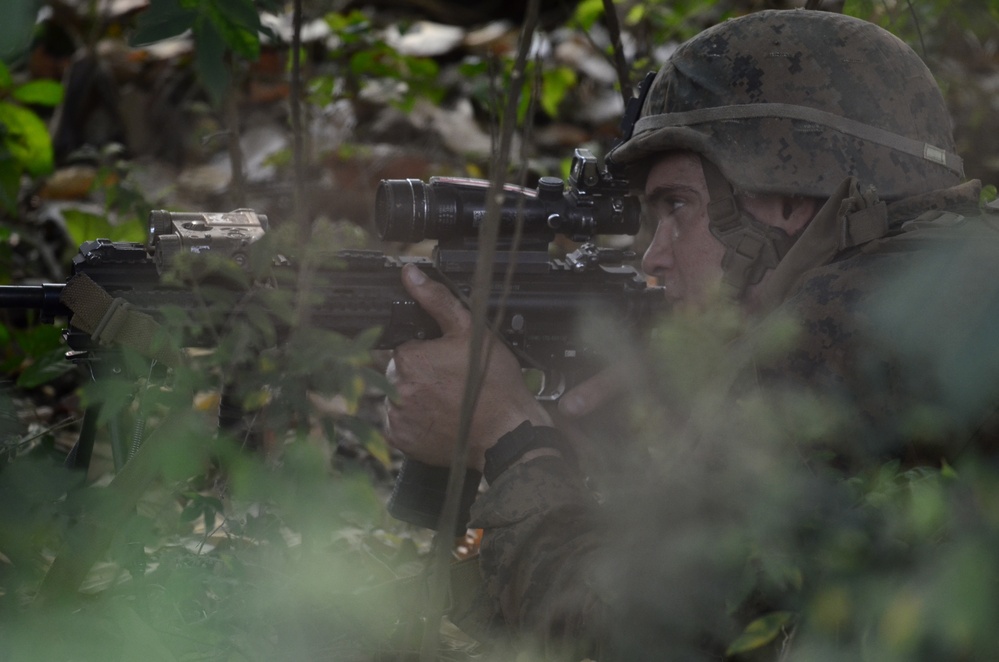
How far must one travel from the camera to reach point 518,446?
8.41ft

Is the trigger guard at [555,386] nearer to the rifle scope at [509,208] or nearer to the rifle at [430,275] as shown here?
the rifle at [430,275]

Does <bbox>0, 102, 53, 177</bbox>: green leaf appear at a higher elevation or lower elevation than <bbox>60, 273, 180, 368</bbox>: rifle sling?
higher

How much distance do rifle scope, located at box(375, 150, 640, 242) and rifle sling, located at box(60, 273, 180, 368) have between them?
66 centimetres

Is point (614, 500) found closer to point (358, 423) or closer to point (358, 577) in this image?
point (358, 577)

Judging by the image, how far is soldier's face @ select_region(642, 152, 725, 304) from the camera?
2592mm

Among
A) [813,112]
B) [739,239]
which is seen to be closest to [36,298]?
[739,239]

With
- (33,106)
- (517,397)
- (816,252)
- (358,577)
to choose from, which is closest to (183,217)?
(517,397)

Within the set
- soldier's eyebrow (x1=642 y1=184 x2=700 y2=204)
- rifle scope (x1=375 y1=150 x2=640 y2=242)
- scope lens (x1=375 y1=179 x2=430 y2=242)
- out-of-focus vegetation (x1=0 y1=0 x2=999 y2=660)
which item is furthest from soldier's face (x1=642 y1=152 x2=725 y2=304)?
scope lens (x1=375 y1=179 x2=430 y2=242)

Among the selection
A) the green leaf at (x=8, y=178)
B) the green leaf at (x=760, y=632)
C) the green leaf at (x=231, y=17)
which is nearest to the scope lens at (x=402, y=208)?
the green leaf at (x=231, y=17)

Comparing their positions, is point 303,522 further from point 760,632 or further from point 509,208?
point 509,208

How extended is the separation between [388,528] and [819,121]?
7.09 ft

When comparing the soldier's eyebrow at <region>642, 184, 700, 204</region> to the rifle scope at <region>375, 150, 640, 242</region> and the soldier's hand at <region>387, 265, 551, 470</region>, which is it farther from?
the soldier's hand at <region>387, 265, 551, 470</region>

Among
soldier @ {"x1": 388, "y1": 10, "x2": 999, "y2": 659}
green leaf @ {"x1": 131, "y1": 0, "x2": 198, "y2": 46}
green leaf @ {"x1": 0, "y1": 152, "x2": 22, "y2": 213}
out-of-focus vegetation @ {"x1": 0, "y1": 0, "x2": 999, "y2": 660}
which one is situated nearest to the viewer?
out-of-focus vegetation @ {"x1": 0, "y1": 0, "x2": 999, "y2": 660}

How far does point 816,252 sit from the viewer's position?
2287 millimetres
